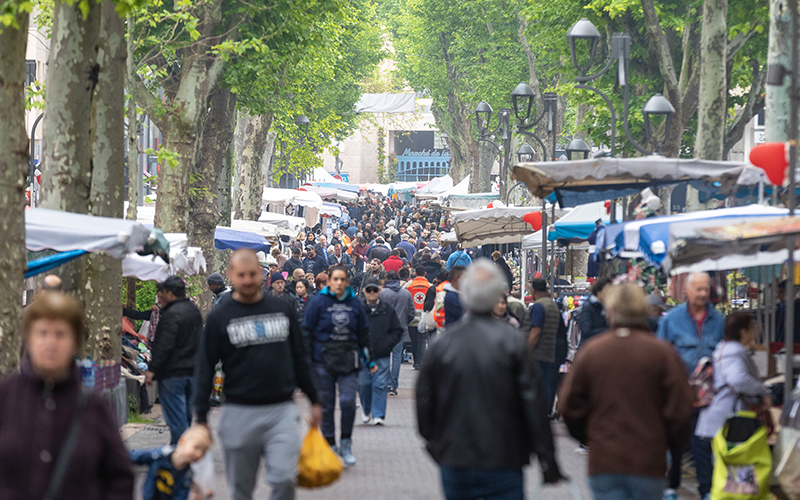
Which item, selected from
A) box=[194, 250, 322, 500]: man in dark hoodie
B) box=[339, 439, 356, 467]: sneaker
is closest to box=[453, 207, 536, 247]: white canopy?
box=[339, 439, 356, 467]: sneaker

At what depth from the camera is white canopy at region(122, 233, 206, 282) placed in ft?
41.2

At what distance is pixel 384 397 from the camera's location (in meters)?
11.9

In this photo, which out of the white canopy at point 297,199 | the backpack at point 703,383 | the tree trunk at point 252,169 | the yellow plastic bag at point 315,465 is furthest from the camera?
the white canopy at point 297,199

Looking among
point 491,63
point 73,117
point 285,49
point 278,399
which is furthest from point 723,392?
point 491,63

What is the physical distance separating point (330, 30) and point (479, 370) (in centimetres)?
2309

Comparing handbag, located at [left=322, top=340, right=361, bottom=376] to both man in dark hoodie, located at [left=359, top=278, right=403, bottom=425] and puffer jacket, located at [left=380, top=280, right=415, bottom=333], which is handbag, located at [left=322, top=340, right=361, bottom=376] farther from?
puffer jacket, located at [left=380, top=280, right=415, bottom=333]

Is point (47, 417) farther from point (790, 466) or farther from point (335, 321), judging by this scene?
point (335, 321)

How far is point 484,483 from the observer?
4.54m

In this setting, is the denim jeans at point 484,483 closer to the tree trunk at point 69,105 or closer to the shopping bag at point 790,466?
the shopping bag at point 790,466

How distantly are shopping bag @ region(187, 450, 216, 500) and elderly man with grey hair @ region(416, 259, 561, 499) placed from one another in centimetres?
135

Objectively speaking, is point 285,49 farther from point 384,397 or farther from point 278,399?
point 278,399

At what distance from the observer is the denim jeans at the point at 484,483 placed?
14.9 ft

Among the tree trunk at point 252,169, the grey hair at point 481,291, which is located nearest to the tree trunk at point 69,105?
the grey hair at point 481,291

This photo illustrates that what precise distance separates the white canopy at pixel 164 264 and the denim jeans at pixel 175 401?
3.02 meters
